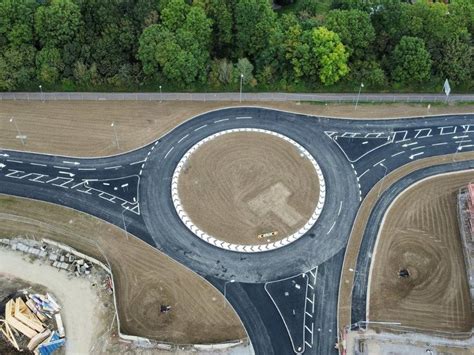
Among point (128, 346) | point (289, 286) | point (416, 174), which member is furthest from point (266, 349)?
point (416, 174)

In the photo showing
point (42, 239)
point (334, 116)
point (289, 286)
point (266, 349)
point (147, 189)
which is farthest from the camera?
point (334, 116)

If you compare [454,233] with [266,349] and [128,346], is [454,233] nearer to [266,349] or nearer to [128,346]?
[266,349]

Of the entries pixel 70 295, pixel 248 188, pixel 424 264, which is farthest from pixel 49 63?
pixel 424 264

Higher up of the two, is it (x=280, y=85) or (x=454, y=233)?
(x=280, y=85)

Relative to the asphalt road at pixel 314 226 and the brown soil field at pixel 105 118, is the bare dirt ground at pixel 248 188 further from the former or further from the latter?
the brown soil field at pixel 105 118

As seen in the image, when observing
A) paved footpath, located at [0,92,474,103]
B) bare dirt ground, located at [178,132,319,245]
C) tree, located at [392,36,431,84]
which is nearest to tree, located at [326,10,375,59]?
tree, located at [392,36,431,84]

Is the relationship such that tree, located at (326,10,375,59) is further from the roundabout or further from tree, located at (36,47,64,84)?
tree, located at (36,47,64,84)

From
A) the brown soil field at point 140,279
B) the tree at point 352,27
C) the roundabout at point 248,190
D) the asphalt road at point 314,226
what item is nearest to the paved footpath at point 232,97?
the asphalt road at point 314,226
